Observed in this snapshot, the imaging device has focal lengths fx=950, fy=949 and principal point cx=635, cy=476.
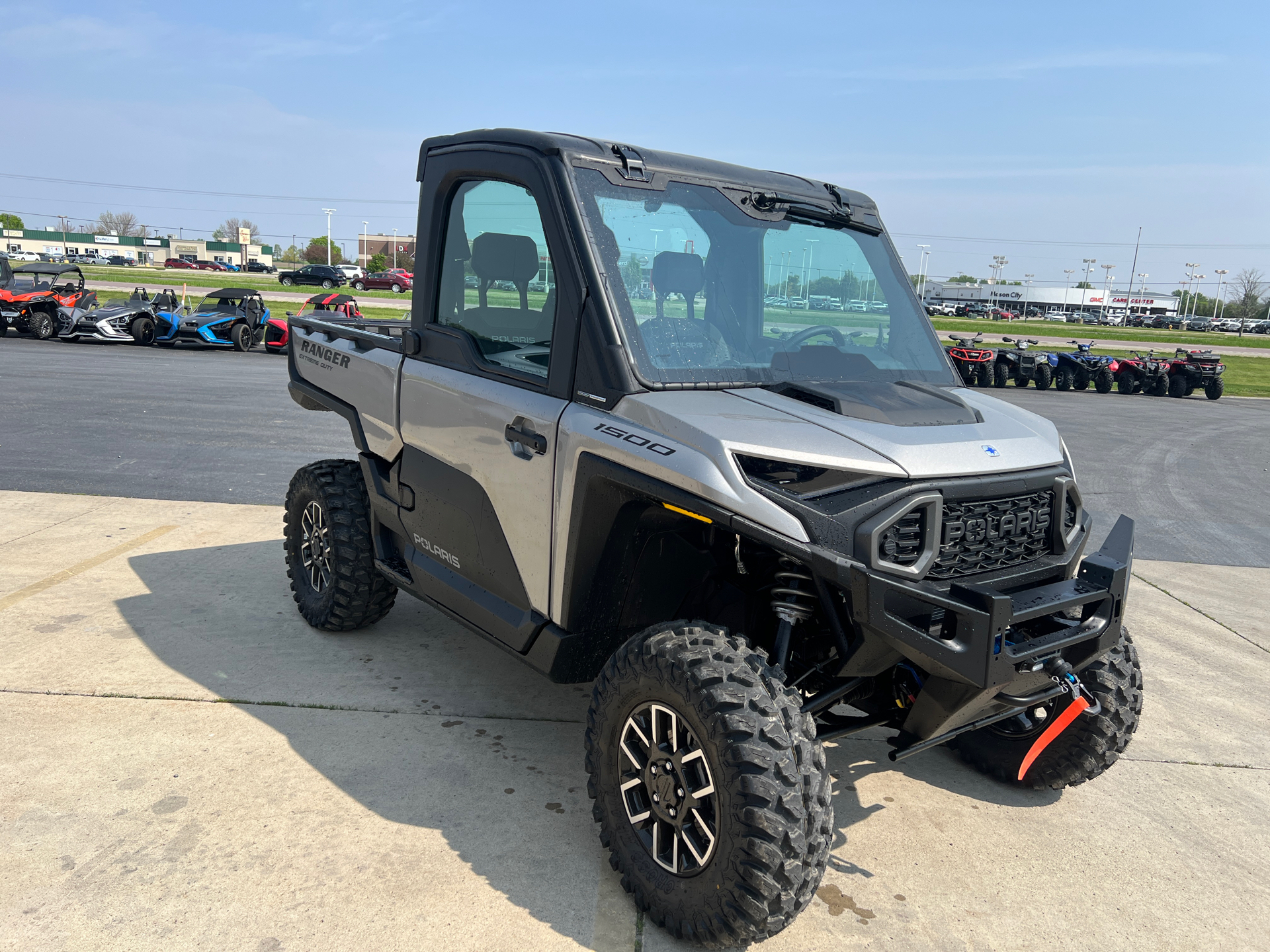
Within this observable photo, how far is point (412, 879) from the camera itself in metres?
3.01

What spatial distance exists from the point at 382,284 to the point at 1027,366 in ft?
145

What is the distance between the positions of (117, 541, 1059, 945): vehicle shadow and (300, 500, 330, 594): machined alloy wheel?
0.95 feet

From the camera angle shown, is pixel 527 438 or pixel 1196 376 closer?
pixel 527 438

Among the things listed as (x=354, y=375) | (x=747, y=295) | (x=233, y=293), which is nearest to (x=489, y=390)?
(x=747, y=295)

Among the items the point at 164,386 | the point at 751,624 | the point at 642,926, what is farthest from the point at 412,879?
the point at 164,386

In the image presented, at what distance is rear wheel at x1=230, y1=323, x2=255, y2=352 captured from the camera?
74.1 ft

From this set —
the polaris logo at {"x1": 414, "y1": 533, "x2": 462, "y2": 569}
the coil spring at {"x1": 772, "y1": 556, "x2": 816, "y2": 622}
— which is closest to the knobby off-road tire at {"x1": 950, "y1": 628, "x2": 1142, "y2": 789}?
the coil spring at {"x1": 772, "y1": 556, "x2": 816, "y2": 622}

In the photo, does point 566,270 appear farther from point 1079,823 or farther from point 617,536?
point 1079,823

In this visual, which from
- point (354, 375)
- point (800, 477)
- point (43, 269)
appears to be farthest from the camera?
point (43, 269)

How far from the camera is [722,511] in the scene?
265 cm

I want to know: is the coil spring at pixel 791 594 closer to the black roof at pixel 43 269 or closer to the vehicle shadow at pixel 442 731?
the vehicle shadow at pixel 442 731

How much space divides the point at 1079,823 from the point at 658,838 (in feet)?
5.89

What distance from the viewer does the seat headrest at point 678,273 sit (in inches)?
127

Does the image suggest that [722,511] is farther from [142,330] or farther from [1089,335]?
[1089,335]
